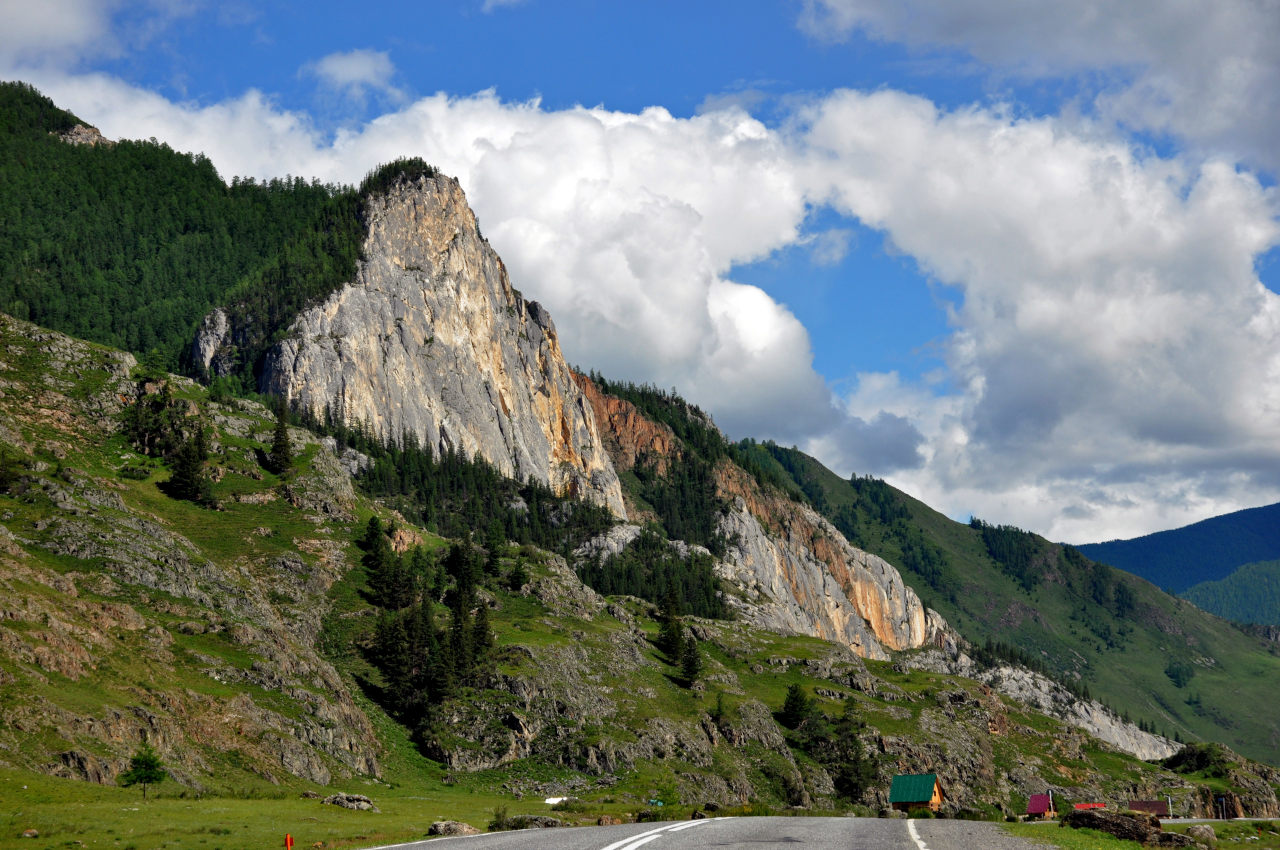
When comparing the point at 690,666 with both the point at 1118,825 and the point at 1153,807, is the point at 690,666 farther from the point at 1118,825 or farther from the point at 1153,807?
the point at 1118,825

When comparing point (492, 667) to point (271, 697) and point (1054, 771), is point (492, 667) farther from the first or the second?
point (1054, 771)

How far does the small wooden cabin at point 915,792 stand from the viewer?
344 feet

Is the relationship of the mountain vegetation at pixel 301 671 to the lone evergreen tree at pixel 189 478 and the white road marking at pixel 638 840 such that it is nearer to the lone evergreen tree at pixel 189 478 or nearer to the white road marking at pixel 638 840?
the lone evergreen tree at pixel 189 478

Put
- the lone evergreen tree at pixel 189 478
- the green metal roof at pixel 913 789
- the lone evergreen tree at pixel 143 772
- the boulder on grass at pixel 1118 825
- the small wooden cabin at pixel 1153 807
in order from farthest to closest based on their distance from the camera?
the lone evergreen tree at pixel 189 478 < the small wooden cabin at pixel 1153 807 < the green metal roof at pixel 913 789 < the lone evergreen tree at pixel 143 772 < the boulder on grass at pixel 1118 825

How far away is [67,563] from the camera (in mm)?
112938

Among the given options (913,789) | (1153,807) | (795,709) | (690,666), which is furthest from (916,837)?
(1153,807)

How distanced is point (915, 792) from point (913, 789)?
813mm

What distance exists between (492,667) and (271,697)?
43.4 meters

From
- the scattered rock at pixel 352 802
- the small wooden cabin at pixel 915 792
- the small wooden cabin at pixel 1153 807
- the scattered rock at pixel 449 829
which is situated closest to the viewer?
the scattered rock at pixel 449 829

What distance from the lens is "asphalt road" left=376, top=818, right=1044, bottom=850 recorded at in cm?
3178

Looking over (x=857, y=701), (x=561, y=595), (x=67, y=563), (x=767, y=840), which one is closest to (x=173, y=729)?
(x=67, y=563)

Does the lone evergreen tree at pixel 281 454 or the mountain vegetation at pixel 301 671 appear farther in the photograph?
the lone evergreen tree at pixel 281 454

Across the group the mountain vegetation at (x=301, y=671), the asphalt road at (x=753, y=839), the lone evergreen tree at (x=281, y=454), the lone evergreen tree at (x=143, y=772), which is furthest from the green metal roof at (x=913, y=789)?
the lone evergreen tree at (x=281, y=454)

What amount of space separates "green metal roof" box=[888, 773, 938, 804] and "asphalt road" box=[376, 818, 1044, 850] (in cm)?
6937
